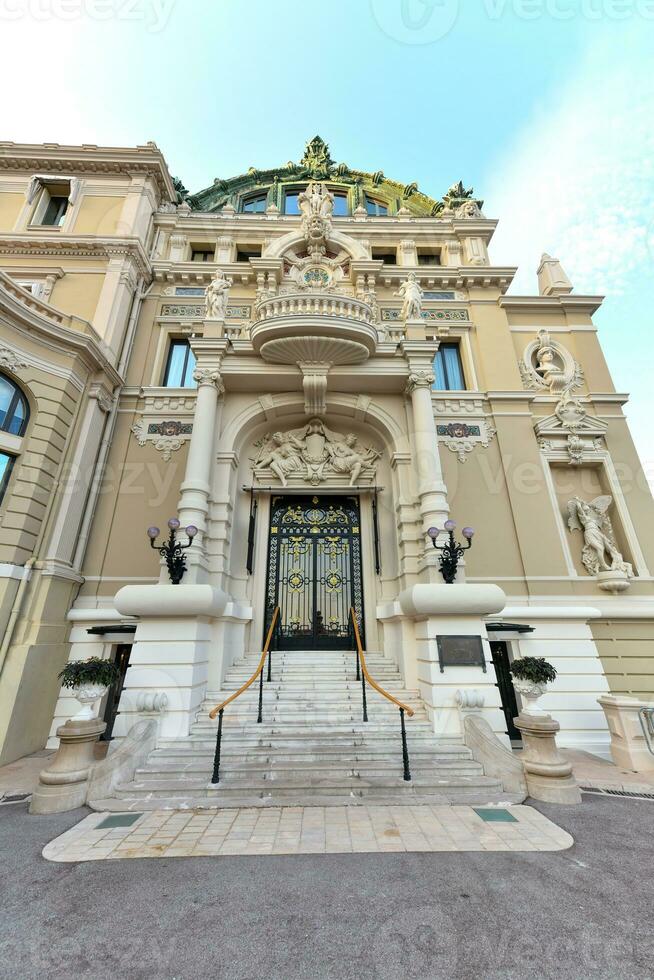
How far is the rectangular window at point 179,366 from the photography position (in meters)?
12.5

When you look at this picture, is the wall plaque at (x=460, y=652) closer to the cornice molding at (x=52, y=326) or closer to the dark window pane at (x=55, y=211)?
the cornice molding at (x=52, y=326)

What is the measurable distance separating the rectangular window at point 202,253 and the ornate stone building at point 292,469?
569 mm

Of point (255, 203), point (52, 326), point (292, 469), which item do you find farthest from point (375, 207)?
point (52, 326)

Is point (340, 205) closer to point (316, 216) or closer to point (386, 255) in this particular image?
point (386, 255)

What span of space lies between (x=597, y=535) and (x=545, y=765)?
683cm

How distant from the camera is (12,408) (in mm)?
9141

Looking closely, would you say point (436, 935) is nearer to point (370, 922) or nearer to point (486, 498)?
point (370, 922)

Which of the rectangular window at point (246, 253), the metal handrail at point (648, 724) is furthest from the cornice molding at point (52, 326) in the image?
the metal handrail at point (648, 724)

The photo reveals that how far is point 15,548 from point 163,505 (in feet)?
10.5

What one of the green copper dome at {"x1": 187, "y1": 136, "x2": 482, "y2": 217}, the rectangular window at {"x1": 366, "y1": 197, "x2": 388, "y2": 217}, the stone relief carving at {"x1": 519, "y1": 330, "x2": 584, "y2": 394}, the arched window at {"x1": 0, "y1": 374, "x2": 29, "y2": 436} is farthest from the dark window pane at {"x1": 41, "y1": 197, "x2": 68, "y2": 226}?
the stone relief carving at {"x1": 519, "y1": 330, "x2": 584, "y2": 394}

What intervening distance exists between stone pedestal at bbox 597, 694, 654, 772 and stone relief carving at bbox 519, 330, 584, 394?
8.64 meters

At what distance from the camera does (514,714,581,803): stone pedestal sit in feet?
17.6

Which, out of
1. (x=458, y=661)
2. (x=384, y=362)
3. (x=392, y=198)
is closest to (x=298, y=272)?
(x=384, y=362)

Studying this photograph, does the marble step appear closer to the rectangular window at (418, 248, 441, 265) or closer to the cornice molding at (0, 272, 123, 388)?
the cornice molding at (0, 272, 123, 388)
